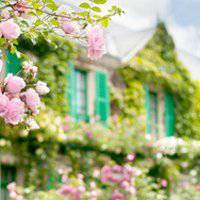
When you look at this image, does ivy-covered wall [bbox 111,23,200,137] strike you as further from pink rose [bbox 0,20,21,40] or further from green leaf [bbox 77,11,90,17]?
pink rose [bbox 0,20,21,40]

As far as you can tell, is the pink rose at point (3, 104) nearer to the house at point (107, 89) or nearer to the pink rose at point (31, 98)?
the pink rose at point (31, 98)

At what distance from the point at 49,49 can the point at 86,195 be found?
12.6 feet

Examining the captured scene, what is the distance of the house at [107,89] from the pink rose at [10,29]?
301 inches

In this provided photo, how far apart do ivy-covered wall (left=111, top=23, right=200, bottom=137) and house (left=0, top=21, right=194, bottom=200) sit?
100 millimetres

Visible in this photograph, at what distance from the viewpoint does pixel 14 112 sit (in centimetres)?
326

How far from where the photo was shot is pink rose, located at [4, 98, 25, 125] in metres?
3.25

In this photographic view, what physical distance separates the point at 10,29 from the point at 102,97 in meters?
10.9

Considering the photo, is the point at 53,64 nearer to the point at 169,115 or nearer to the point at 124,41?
the point at 124,41

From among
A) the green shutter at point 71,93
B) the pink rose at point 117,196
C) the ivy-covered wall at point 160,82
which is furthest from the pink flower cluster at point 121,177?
the ivy-covered wall at point 160,82

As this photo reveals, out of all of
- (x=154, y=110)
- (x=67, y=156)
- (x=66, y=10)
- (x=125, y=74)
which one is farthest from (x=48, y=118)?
(x=66, y=10)

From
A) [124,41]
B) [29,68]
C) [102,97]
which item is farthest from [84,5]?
[124,41]

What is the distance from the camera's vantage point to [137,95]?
15547 mm

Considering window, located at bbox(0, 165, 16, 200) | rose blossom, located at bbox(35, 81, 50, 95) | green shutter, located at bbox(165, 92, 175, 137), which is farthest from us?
green shutter, located at bbox(165, 92, 175, 137)

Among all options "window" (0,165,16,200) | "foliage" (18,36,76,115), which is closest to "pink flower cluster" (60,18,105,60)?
"foliage" (18,36,76,115)
